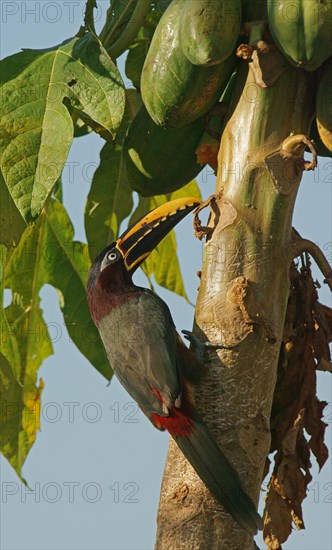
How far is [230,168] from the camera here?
112 inches

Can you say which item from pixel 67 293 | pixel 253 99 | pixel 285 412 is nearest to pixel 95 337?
pixel 67 293

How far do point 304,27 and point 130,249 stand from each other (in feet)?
4.73

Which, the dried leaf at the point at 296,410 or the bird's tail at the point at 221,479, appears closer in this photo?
the bird's tail at the point at 221,479

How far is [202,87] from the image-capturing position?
113 inches

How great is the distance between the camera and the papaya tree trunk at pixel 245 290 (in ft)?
8.50

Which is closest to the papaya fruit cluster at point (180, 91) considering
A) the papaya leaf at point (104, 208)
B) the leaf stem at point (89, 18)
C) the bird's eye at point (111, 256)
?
the leaf stem at point (89, 18)

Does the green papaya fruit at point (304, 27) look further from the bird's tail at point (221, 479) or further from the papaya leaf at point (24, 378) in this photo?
the papaya leaf at point (24, 378)

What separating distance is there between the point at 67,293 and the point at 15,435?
2.07 feet

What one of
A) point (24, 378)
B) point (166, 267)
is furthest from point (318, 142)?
point (24, 378)

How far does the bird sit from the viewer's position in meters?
2.86

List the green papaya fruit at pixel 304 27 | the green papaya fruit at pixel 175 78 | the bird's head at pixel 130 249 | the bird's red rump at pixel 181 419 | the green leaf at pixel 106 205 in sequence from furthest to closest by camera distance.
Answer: the green leaf at pixel 106 205 → the bird's head at pixel 130 249 → the bird's red rump at pixel 181 419 → the green papaya fruit at pixel 175 78 → the green papaya fruit at pixel 304 27

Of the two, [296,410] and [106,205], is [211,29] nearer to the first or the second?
[296,410]

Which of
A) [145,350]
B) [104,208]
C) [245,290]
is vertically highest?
[104,208]

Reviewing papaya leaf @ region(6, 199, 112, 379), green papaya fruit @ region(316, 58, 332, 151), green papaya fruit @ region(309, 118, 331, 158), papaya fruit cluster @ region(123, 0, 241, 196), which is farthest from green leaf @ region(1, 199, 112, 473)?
green papaya fruit @ region(316, 58, 332, 151)
